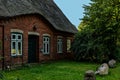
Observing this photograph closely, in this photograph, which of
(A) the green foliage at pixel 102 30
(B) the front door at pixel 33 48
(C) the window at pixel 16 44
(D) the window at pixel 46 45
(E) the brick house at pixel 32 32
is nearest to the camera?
(E) the brick house at pixel 32 32

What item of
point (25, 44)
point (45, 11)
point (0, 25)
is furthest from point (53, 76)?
point (45, 11)

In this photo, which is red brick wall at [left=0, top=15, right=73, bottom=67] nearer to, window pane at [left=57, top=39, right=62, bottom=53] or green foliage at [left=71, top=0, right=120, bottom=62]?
window pane at [left=57, top=39, right=62, bottom=53]

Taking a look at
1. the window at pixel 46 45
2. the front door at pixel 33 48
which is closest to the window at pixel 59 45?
the window at pixel 46 45

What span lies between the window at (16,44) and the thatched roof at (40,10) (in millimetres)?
1812

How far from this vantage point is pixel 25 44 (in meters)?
28.0

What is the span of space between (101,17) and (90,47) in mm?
2912

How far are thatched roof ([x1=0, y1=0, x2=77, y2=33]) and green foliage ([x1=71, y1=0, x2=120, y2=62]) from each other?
3178 millimetres

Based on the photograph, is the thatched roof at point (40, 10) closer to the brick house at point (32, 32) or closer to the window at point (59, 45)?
the brick house at point (32, 32)

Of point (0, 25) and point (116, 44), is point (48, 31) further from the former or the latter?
point (0, 25)

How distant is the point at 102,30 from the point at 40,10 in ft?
19.7

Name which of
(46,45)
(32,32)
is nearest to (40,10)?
(46,45)

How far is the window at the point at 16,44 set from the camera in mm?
26159

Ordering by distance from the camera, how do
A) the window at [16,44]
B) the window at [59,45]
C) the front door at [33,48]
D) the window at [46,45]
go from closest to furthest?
the window at [16,44]
the front door at [33,48]
the window at [46,45]
the window at [59,45]

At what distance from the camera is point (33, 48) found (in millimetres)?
30469
